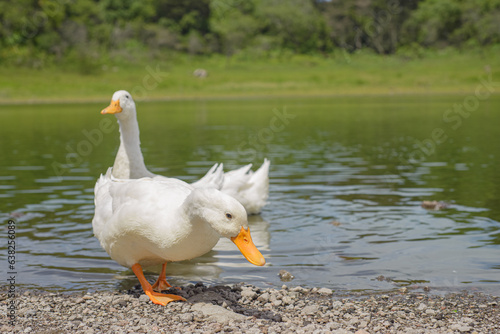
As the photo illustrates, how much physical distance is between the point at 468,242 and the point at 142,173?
5001 millimetres

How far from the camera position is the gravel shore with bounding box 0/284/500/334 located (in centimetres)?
584

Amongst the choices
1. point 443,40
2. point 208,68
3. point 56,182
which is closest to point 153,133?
point 56,182

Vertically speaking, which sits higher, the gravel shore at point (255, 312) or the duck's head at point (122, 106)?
the duck's head at point (122, 106)

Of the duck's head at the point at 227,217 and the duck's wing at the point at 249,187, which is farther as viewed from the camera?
the duck's wing at the point at 249,187

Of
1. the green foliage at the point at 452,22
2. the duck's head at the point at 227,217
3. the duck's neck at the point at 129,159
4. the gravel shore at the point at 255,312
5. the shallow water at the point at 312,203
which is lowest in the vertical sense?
the shallow water at the point at 312,203

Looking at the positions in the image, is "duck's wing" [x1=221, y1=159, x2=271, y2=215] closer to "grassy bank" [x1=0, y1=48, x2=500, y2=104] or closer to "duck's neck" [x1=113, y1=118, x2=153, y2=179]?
"duck's neck" [x1=113, y1=118, x2=153, y2=179]

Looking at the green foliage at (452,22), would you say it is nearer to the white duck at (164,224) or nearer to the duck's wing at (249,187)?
the duck's wing at (249,187)

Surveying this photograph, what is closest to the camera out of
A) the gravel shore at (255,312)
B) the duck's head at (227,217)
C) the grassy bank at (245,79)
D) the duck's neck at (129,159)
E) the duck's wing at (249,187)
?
the duck's head at (227,217)

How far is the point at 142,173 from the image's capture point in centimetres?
969

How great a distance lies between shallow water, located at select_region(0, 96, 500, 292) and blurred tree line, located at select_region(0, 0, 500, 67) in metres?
47.6

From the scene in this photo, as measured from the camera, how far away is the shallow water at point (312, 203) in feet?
26.1

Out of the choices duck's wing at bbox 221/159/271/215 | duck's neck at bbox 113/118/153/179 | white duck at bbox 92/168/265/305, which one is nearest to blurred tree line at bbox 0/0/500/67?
duck's wing at bbox 221/159/271/215

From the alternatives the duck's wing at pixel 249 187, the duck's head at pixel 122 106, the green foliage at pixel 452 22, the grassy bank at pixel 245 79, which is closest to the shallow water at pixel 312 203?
the duck's wing at pixel 249 187

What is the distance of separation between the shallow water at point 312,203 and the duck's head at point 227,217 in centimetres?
193
